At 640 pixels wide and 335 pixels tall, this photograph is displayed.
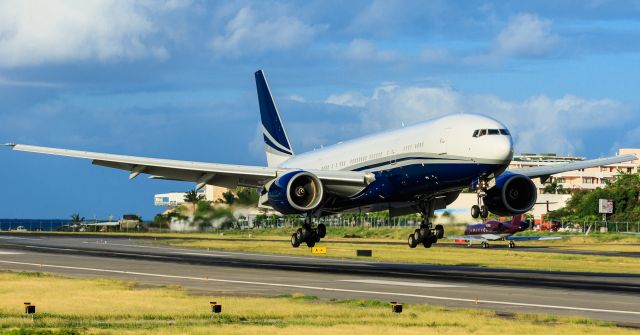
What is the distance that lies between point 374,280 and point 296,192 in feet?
24.4

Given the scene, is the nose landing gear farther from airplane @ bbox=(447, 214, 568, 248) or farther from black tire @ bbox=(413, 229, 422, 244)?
airplane @ bbox=(447, 214, 568, 248)

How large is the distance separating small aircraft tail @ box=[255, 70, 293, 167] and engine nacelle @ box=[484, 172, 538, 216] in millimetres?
22690

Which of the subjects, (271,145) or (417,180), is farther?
(271,145)

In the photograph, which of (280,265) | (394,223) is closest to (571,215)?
(394,223)

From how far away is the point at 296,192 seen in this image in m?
58.1

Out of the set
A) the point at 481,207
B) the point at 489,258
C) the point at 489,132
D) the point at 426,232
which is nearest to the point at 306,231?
the point at 426,232

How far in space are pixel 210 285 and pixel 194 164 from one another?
584 inches

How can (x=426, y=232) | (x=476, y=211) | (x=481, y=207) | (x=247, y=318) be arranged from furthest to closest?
(x=426, y=232), (x=481, y=207), (x=476, y=211), (x=247, y=318)

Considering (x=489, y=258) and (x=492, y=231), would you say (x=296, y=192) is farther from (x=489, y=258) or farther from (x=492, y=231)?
(x=492, y=231)

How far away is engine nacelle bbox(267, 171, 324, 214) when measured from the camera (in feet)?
189

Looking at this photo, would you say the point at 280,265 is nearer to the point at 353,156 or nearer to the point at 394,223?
the point at 353,156

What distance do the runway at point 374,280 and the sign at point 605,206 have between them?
103m

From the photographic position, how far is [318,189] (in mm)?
58156

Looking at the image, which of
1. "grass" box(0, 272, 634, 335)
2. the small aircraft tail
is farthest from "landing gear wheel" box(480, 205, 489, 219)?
the small aircraft tail
